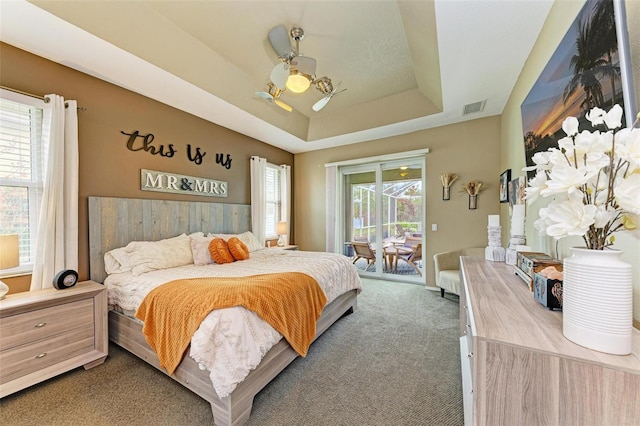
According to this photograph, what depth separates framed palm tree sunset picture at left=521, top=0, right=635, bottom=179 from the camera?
0.88 metres

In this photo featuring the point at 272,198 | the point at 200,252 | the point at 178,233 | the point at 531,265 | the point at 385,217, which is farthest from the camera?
the point at 272,198

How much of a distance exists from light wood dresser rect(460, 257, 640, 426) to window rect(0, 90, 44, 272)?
3435 mm

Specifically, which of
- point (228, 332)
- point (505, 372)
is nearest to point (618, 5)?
point (505, 372)

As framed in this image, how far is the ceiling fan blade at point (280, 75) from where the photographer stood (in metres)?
2.27

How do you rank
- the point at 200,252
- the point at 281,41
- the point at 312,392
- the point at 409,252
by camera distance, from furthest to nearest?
the point at 409,252, the point at 200,252, the point at 281,41, the point at 312,392

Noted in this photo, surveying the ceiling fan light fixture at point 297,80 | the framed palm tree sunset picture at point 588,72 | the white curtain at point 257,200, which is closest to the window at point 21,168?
the ceiling fan light fixture at point 297,80

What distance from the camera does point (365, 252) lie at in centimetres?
465

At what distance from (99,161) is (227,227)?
174 centimetres

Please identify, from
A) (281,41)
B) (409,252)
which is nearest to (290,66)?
(281,41)

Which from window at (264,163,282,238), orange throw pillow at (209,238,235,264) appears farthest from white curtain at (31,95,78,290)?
window at (264,163,282,238)

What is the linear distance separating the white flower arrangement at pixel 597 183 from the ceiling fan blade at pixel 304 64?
208 centimetres

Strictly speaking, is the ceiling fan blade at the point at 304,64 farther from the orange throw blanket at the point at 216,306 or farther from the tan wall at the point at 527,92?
the orange throw blanket at the point at 216,306

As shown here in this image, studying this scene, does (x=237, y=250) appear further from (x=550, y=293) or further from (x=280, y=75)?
(x=550, y=293)

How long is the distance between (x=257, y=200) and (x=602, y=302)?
4.07 metres
